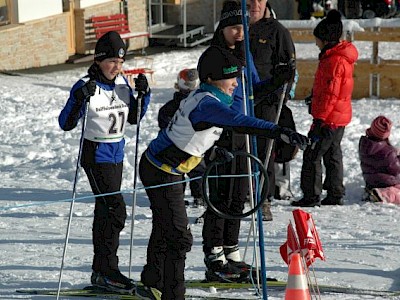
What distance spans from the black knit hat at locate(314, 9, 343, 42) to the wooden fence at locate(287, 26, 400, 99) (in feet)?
18.4

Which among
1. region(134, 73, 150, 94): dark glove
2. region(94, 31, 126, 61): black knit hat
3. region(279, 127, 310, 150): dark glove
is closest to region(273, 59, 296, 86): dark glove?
region(134, 73, 150, 94): dark glove

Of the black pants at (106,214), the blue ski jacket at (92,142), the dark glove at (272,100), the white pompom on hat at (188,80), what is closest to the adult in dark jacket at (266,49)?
the dark glove at (272,100)

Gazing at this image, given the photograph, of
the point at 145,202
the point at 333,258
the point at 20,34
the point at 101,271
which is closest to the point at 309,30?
the point at 20,34

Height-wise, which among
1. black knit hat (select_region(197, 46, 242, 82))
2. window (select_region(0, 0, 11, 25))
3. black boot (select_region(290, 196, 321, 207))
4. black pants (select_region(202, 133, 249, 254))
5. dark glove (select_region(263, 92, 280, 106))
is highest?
black knit hat (select_region(197, 46, 242, 82))

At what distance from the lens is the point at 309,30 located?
52.2 feet

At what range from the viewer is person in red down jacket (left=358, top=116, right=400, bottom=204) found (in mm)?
10055

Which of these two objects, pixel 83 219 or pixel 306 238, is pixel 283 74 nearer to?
pixel 306 238

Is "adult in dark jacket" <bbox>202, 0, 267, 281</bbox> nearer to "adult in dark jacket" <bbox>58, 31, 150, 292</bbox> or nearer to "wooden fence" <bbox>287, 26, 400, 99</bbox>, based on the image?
"adult in dark jacket" <bbox>58, 31, 150, 292</bbox>

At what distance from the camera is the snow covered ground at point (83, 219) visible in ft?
25.1

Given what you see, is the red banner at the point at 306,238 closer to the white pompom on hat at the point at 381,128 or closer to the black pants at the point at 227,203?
the black pants at the point at 227,203

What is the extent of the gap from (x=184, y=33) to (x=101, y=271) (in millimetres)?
14587

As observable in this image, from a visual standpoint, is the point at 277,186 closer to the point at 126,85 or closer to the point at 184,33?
the point at 126,85

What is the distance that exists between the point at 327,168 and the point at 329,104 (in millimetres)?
688

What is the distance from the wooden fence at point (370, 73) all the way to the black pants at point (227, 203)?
7.92 m
